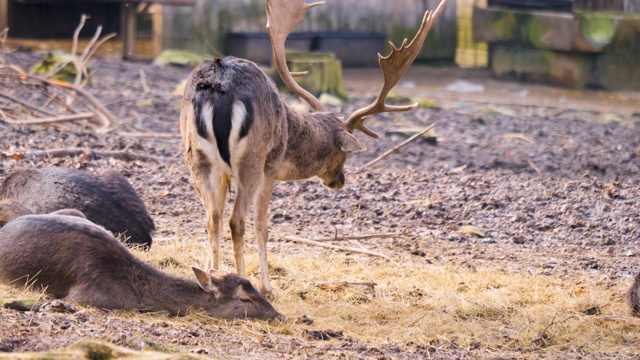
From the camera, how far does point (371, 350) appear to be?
5180mm

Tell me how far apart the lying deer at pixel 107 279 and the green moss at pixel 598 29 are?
14352mm

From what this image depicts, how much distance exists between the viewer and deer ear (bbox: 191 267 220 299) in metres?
5.74

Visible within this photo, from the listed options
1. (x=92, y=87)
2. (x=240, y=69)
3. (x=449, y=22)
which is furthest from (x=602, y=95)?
(x=240, y=69)

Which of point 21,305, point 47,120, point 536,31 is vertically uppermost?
point 536,31

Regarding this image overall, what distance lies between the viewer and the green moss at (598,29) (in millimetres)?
18641

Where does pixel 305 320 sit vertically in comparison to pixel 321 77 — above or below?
below

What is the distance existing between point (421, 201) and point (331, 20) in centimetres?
Result: 1232

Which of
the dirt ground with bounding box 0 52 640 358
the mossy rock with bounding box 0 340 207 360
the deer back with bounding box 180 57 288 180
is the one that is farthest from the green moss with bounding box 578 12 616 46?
the mossy rock with bounding box 0 340 207 360

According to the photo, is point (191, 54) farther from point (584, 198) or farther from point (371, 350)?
point (371, 350)

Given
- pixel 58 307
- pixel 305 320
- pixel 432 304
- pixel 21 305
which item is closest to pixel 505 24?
pixel 432 304

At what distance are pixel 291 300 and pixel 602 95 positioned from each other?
44.3 feet

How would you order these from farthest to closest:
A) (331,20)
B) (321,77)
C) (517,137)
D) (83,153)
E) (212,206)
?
(331,20), (321,77), (517,137), (83,153), (212,206)

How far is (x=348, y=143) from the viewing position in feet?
23.9

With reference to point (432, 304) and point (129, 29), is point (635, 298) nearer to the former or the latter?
point (432, 304)
